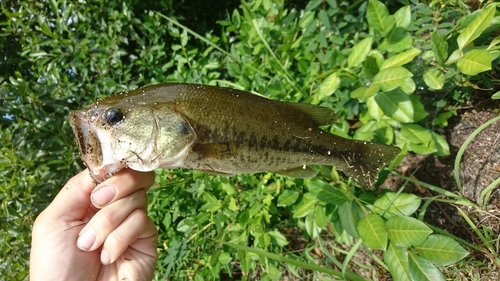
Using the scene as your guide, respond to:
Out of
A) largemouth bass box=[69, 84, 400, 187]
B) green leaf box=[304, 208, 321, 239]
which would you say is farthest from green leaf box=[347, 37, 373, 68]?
green leaf box=[304, 208, 321, 239]

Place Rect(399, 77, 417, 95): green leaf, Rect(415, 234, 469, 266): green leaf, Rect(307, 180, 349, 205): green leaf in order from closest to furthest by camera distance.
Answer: Rect(415, 234, 469, 266): green leaf < Rect(399, 77, 417, 95): green leaf < Rect(307, 180, 349, 205): green leaf

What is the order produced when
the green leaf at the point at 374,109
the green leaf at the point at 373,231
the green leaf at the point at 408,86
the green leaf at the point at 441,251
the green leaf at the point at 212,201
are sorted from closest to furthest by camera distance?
1. the green leaf at the point at 441,251
2. the green leaf at the point at 373,231
3. the green leaf at the point at 408,86
4. the green leaf at the point at 374,109
5. the green leaf at the point at 212,201

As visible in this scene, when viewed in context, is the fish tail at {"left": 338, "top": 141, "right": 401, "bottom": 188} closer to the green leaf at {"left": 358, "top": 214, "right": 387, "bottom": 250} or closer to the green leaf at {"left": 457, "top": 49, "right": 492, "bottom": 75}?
the green leaf at {"left": 358, "top": 214, "right": 387, "bottom": 250}

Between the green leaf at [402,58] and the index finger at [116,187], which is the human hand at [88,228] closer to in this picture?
the index finger at [116,187]

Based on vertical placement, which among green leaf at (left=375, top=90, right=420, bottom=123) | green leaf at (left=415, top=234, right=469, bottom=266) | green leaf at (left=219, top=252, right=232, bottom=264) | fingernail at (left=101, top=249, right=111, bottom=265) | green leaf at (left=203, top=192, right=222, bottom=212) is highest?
green leaf at (left=375, top=90, right=420, bottom=123)

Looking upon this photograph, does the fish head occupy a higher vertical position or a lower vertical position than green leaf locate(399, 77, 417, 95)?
lower

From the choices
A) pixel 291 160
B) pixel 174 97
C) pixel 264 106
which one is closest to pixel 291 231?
pixel 291 160

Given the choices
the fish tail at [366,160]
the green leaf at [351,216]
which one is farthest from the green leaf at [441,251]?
the fish tail at [366,160]

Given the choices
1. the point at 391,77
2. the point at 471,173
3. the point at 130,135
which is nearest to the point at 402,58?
the point at 391,77
